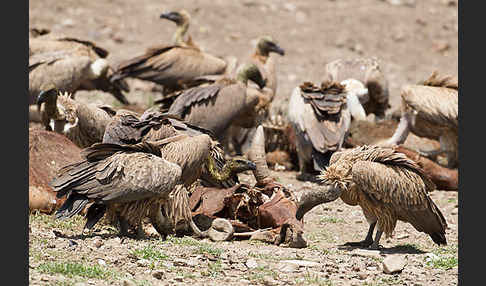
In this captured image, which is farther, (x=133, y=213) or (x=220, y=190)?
(x=220, y=190)

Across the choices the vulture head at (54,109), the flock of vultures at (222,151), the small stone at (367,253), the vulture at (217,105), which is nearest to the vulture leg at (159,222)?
the flock of vultures at (222,151)

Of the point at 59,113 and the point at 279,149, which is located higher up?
the point at 59,113

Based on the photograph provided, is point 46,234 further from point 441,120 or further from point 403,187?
point 441,120

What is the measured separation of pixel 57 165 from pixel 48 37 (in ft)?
22.1

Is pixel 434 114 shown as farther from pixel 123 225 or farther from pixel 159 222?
pixel 123 225

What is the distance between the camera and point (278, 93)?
17766 millimetres

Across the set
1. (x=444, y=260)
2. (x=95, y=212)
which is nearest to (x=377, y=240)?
(x=444, y=260)

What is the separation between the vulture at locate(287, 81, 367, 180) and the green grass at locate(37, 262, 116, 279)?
5249 millimetres

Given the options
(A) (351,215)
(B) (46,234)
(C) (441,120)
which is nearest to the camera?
(B) (46,234)

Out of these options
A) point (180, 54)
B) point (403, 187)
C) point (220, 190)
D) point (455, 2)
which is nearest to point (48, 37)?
point (180, 54)

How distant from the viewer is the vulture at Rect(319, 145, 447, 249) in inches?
313

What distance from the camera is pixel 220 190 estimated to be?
898 centimetres

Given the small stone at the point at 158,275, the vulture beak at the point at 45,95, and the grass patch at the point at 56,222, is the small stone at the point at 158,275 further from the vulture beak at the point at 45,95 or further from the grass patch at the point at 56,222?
the vulture beak at the point at 45,95

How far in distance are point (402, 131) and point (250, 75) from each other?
83.7 inches
